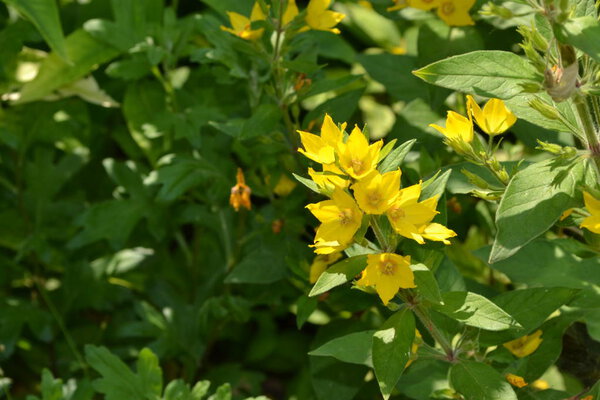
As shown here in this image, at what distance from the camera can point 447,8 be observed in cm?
150

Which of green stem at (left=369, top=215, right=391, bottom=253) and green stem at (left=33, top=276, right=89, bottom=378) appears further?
green stem at (left=33, top=276, right=89, bottom=378)

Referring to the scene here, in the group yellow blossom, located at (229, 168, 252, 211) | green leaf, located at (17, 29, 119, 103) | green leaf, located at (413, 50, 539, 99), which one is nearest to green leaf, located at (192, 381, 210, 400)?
yellow blossom, located at (229, 168, 252, 211)

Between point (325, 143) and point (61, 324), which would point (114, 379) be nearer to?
point (61, 324)

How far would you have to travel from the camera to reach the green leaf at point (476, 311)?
1.10 metres

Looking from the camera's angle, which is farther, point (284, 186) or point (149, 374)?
point (284, 186)

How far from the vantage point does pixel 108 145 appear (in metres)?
2.19

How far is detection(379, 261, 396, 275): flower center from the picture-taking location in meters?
1.05

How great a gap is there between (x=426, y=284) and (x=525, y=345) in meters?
0.35

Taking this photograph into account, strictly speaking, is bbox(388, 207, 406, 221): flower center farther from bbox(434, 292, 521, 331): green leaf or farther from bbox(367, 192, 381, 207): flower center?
bbox(434, 292, 521, 331): green leaf

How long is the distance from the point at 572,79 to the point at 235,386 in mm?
1108

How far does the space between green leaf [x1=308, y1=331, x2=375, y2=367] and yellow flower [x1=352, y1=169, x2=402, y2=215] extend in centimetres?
29

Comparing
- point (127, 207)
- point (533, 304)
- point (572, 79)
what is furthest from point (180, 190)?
point (572, 79)

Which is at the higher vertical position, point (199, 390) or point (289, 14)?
point (289, 14)

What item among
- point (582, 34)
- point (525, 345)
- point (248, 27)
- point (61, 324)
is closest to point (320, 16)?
point (248, 27)
